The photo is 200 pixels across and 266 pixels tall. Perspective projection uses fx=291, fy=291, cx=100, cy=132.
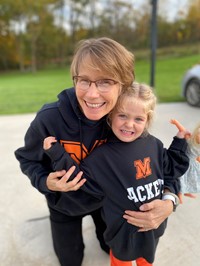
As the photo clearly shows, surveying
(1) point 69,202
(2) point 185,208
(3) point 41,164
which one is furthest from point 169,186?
(2) point 185,208

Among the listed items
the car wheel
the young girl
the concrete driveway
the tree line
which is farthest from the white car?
the tree line

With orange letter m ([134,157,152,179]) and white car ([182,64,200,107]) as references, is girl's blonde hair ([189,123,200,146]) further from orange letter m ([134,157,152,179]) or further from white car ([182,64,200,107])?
white car ([182,64,200,107])

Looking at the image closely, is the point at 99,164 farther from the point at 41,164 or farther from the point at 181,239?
the point at 181,239

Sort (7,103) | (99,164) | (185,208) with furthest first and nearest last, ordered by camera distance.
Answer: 1. (7,103)
2. (185,208)
3. (99,164)

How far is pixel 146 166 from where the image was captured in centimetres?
140

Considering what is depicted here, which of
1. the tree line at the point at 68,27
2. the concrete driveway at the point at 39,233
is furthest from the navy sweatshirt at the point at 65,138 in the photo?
the tree line at the point at 68,27

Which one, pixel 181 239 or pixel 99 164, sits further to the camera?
pixel 181 239

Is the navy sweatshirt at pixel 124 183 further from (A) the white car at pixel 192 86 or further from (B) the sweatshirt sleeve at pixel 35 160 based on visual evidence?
(A) the white car at pixel 192 86

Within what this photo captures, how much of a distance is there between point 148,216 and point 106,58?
29.4 inches

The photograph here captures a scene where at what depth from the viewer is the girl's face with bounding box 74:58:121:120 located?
4.05 feet

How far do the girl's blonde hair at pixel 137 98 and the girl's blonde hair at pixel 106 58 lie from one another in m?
0.06

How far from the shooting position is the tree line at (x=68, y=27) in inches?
1164

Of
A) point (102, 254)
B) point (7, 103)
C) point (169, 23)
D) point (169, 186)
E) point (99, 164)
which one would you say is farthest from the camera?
point (169, 23)

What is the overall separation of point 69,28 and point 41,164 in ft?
112
